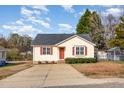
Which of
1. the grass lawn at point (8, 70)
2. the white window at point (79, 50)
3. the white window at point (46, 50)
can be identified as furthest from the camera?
the white window at point (46, 50)

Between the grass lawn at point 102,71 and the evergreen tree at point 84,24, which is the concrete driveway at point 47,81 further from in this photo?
the evergreen tree at point 84,24

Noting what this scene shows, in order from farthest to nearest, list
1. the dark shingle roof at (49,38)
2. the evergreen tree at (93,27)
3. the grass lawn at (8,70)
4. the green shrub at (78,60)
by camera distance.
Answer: the evergreen tree at (93,27)
the dark shingle roof at (49,38)
the green shrub at (78,60)
the grass lawn at (8,70)

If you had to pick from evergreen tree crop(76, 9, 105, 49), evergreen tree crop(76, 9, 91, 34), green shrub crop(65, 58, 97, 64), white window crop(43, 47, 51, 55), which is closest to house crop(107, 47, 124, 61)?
green shrub crop(65, 58, 97, 64)

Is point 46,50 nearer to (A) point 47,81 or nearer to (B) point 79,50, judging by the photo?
(B) point 79,50

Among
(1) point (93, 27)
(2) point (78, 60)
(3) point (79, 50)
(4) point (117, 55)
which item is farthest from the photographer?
(1) point (93, 27)

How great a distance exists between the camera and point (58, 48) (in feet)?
128

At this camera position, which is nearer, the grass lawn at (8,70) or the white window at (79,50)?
the grass lawn at (8,70)

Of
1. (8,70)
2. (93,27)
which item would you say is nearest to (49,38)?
(8,70)

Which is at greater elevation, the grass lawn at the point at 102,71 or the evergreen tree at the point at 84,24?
the evergreen tree at the point at 84,24

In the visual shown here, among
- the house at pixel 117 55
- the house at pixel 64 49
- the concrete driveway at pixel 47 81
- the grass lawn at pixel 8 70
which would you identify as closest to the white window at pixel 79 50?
the house at pixel 64 49

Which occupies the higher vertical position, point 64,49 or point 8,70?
point 64,49
